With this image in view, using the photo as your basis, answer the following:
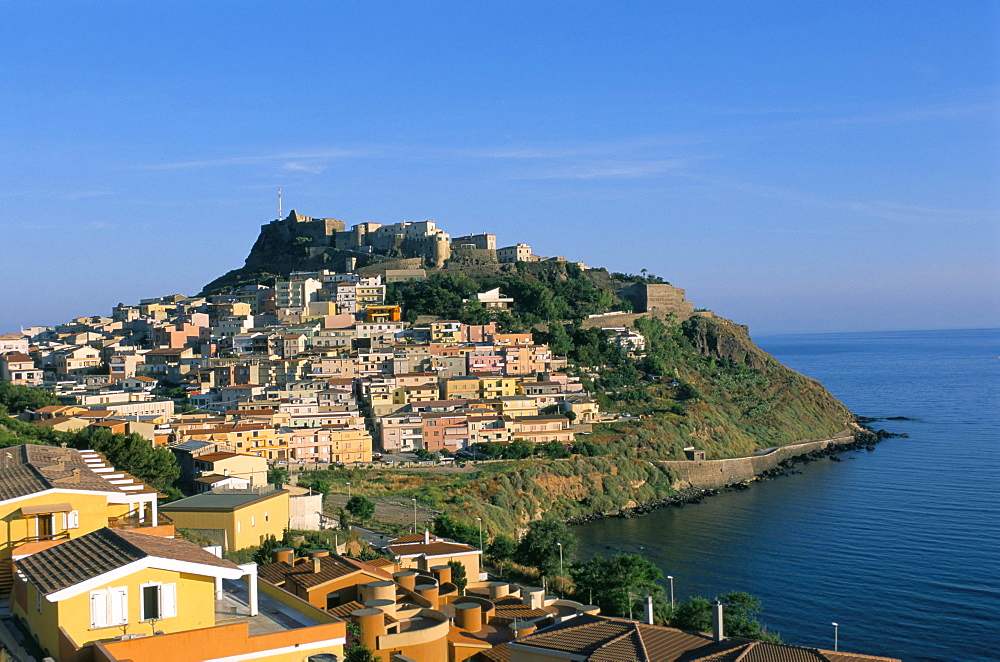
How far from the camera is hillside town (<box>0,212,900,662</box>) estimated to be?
16.3ft

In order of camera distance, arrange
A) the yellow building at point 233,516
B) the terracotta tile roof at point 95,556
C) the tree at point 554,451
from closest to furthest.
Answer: the terracotta tile roof at point 95,556
the yellow building at point 233,516
the tree at point 554,451

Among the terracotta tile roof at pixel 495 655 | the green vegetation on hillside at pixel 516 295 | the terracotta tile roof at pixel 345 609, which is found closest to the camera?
the terracotta tile roof at pixel 345 609

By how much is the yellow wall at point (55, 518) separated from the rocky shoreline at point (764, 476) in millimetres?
21595

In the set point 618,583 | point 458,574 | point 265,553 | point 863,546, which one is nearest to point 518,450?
point 863,546

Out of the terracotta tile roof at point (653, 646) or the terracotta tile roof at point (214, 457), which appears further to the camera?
the terracotta tile roof at point (214, 457)

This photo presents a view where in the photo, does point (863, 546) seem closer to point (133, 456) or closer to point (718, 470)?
point (718, 470)

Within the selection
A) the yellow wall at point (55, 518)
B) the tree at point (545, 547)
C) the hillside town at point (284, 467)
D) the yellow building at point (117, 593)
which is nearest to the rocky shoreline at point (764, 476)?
the hillside town at point (284, 467)

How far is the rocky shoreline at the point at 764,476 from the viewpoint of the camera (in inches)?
1135

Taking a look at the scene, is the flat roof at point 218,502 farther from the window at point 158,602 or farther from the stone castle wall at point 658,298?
the stone castle wall at point 658,298

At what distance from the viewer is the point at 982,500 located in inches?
1134

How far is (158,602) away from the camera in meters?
4.85

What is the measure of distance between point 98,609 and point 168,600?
339 mm

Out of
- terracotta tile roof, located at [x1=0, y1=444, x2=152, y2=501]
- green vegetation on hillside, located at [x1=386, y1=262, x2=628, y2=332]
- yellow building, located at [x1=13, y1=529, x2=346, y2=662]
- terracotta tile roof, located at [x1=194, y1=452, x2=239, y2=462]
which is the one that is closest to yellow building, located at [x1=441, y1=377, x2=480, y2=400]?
green vegetation on hillside, located at [x1=386, y1=262, x2=628, y2=332]

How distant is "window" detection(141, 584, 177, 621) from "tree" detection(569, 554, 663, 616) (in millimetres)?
11748
